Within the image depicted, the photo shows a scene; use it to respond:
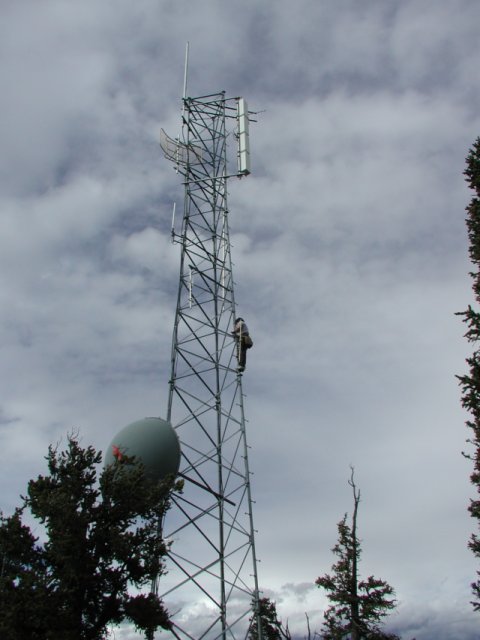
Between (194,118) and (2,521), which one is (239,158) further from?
(2,521)

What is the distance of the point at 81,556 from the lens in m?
11.4

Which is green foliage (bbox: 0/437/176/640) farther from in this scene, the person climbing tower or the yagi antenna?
the yagi antenna

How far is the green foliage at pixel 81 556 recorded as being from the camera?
10.7 m

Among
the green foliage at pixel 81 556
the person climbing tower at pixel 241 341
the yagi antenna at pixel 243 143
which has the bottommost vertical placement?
the green foliage at pixel 81 556

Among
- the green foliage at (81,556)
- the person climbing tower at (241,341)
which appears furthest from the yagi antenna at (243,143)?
the green foliage at (81,556)

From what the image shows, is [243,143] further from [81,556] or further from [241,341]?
[81,556]

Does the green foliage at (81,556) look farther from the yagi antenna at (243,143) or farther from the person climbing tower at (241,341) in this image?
the yagi antenna at (243,143)

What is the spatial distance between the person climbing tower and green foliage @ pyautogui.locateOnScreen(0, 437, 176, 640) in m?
6.13

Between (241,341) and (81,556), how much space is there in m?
8.51

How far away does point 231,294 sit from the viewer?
63.1ft

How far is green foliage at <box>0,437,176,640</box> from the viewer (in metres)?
10.7

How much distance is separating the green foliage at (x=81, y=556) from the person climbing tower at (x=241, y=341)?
613 centimetres

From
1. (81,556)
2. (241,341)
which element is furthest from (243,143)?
(81,556)

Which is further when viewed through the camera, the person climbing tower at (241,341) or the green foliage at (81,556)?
the person climbing tower at (241,341)
